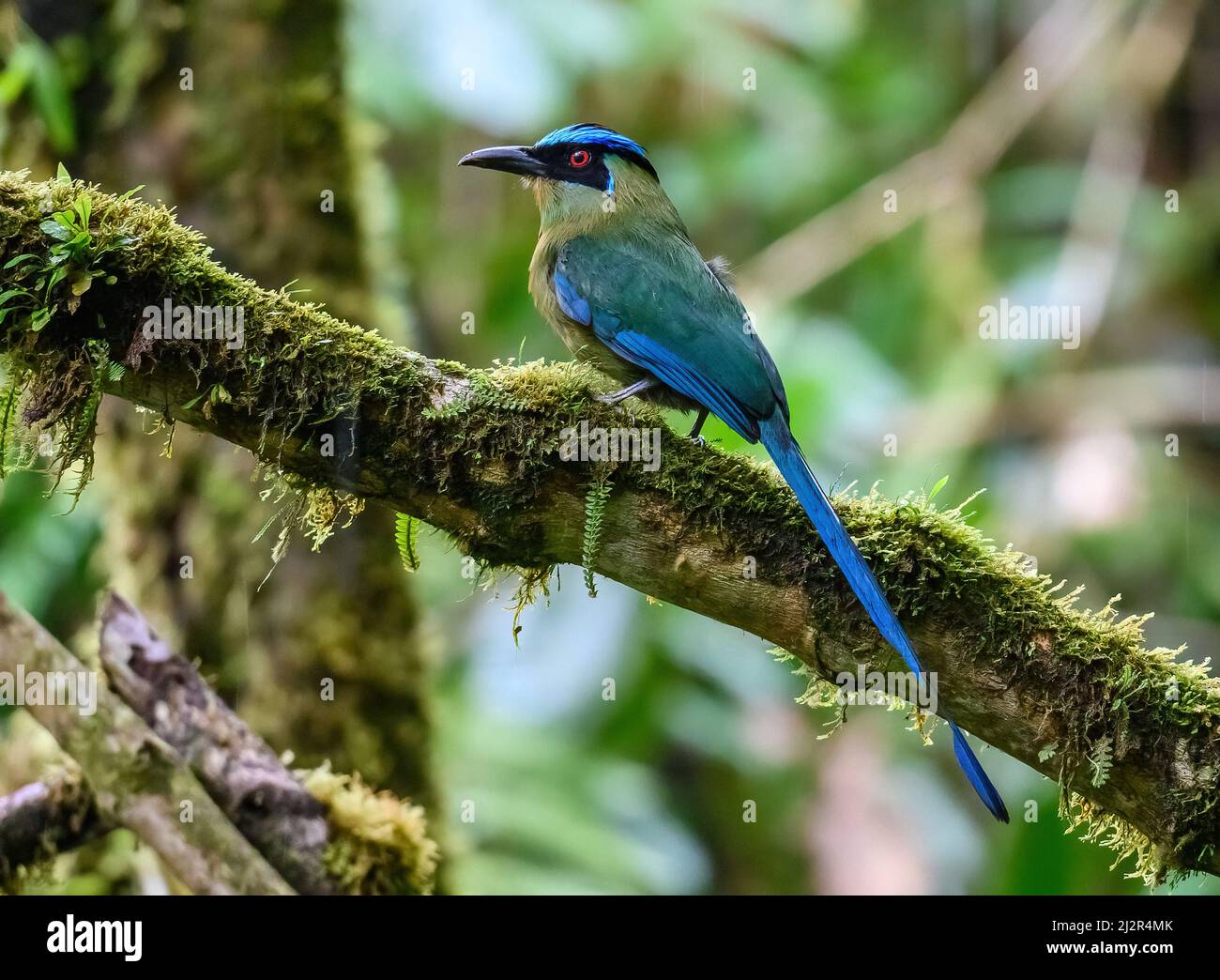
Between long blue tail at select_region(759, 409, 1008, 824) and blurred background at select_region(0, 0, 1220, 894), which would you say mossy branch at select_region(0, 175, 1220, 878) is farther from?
blurred background at select_region(0, 0, 1220, 894)

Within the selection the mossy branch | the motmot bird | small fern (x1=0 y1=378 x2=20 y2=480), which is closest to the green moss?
the mossy branch

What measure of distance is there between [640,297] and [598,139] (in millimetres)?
617

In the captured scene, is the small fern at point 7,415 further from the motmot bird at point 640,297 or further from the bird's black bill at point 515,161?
the bird's black bill at point 515,161

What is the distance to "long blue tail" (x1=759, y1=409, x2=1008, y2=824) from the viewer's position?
2.15 metres

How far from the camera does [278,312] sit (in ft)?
7.26

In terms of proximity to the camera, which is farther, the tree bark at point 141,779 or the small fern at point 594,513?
the tree bark at point 141,779

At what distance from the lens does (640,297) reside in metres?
2.82

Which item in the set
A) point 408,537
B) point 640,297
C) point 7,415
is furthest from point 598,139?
point 7,415

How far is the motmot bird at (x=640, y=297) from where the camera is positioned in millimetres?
2684

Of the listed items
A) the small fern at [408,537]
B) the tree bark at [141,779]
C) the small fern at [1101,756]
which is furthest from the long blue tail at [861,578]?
the tree bark at [141,779]

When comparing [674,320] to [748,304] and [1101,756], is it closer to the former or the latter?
[1101,756]

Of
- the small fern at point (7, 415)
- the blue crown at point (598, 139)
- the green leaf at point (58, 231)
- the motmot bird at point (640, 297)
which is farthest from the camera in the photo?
the blue crown at point (598, 139)
